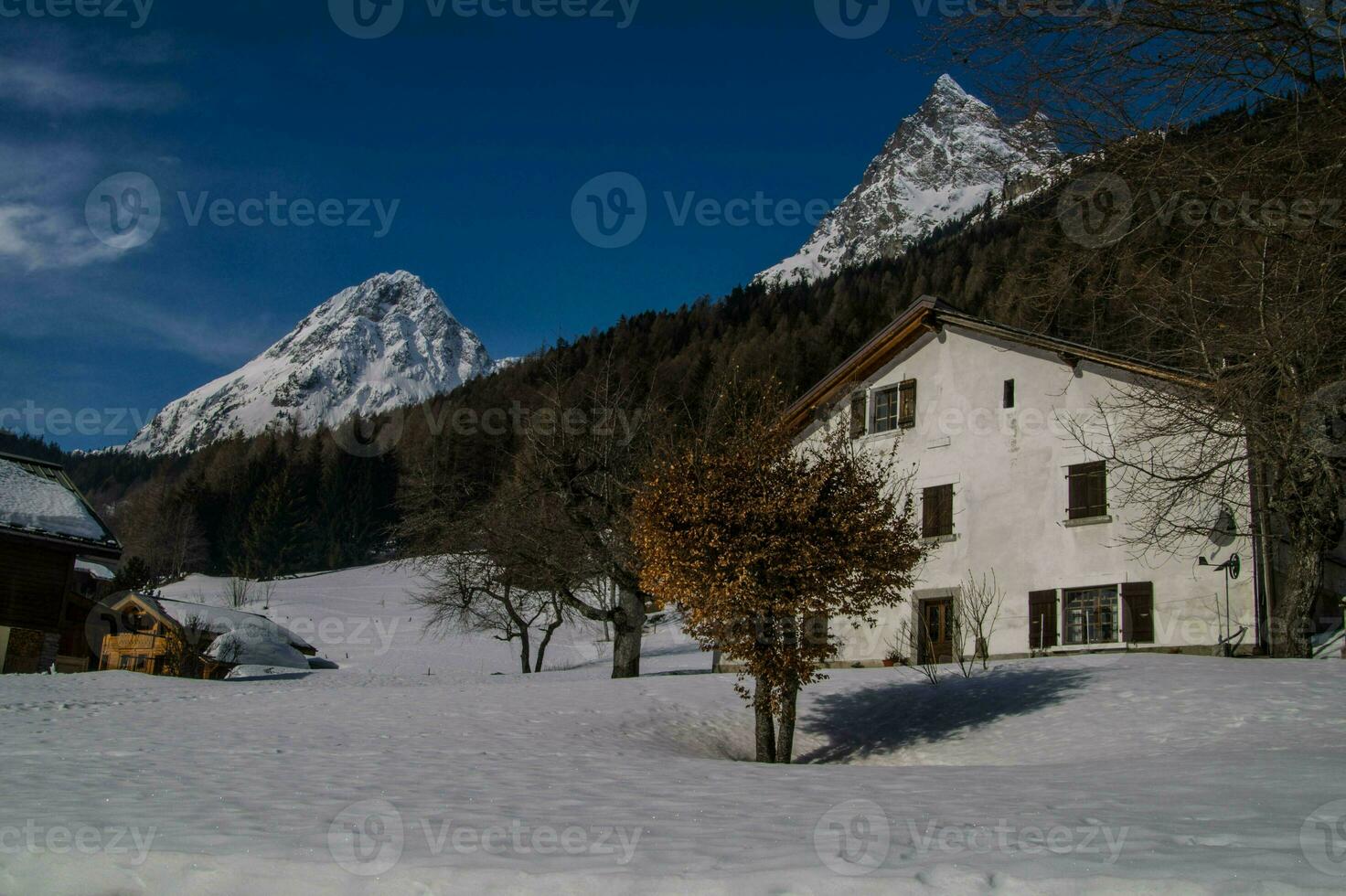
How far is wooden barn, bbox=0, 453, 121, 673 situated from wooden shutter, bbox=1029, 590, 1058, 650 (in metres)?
27.7

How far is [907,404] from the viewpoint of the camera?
2836 cm

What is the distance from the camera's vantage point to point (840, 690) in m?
20.2

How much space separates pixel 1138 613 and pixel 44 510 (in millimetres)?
32366

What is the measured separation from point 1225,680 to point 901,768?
8.57 m

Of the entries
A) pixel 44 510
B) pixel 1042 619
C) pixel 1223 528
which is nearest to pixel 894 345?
pixel 1042 619

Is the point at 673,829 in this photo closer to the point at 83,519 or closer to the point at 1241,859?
the point at 1241,859

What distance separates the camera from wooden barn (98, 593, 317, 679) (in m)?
44.5

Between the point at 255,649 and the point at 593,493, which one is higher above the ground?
the point at 593,493

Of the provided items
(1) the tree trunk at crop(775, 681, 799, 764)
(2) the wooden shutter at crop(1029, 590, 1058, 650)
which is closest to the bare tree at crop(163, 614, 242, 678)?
(1) the tree trunk at crop(775, 681, 799, 764)

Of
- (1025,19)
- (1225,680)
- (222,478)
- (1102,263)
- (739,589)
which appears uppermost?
(222,478)

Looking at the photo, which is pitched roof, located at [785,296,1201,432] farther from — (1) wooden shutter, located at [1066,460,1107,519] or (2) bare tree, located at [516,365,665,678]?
(2) bare tree, located at [516,365,665,678]

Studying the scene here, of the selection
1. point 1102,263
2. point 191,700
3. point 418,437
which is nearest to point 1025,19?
point 1102,263

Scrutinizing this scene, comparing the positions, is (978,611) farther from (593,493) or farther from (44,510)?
(44,510)

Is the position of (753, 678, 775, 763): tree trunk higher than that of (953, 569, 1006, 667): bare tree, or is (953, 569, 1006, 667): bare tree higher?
(953, 569, 1006, 667): bare tree
